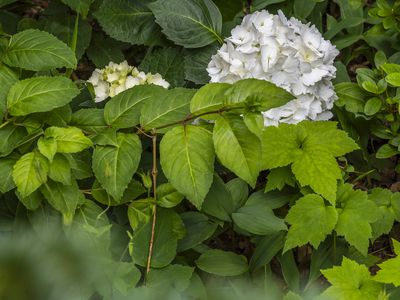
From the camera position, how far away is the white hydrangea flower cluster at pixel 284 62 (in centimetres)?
188

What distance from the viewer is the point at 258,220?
1800 millimetres

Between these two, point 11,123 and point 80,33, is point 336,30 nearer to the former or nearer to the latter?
point 80,33

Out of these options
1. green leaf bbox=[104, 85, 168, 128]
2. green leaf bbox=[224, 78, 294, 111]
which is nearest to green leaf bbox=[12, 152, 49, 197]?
green leaf bbox=[104, 85, 168, 128]

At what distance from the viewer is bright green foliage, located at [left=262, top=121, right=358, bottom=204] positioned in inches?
69.1

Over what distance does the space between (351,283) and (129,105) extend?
2.42 feet

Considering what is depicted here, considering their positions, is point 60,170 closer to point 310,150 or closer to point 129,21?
point 310,150

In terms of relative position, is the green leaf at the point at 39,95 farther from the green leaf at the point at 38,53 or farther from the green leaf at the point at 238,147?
the green leaf at the point at 238,147

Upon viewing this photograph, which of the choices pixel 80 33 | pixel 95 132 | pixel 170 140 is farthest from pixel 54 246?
pixel 80 33

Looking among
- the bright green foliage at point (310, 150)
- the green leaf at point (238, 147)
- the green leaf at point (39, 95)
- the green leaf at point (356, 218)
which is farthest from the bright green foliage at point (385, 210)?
the green leaf at point (39, 95)

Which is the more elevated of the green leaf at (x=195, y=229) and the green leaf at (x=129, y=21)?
the green leaf at (x=129, y=21)

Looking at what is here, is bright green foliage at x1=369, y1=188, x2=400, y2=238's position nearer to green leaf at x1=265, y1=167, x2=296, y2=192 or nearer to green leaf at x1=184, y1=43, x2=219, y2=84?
green leaf at x1=265, y1=167, x2=296, y2=192

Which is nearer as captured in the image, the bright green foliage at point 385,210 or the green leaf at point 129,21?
the bright green foliage at point 385,210

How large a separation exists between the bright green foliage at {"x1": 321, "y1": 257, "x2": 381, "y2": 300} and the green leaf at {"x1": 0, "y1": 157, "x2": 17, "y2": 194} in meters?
0.82

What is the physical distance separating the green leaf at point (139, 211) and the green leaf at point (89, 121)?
0.73ft
